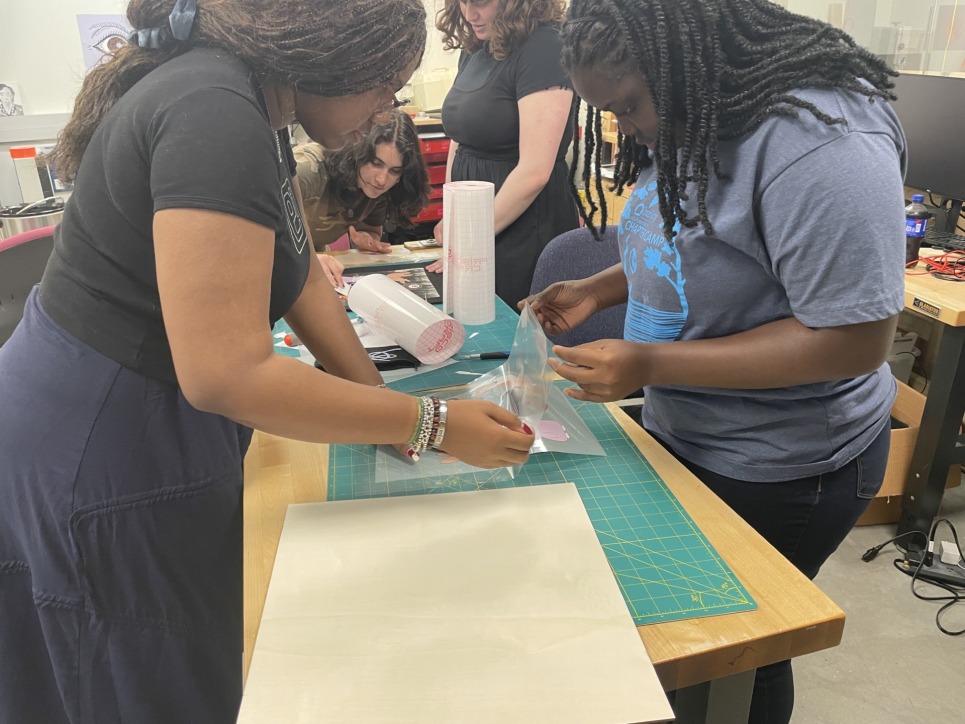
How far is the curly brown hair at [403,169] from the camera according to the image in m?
2.22

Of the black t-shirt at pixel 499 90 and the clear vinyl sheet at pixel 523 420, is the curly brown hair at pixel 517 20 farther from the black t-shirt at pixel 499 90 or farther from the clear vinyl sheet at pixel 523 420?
the clear vinyl sheet at pixel 523 420

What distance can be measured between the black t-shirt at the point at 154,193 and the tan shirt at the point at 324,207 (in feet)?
4.61

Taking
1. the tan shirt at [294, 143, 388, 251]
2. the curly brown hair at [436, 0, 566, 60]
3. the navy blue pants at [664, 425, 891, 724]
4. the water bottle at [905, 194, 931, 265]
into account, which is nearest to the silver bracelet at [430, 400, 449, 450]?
the navy blue pants at [664, 425, 891, 724]

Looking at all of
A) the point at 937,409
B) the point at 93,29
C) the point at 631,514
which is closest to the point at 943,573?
the point at 937,409

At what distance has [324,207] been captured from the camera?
238 cm

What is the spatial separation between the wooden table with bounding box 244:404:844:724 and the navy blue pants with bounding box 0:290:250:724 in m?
0.10

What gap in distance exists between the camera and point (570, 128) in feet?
6.44

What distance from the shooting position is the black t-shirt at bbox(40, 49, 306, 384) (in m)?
0.69

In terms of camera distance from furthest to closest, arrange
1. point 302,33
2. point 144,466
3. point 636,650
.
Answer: point 144,466 < point 302,33 < point 636,650

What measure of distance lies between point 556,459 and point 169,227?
2.03 feet

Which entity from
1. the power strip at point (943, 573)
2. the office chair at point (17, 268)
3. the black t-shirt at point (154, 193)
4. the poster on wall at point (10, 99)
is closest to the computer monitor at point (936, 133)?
Answer: the power strip at point (943, 573)

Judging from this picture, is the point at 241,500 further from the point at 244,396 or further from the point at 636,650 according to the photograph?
the point at 636,650

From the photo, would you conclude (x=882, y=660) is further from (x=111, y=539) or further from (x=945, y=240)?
(x=111, y=539)

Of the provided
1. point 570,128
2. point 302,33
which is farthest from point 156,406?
point 570,128
